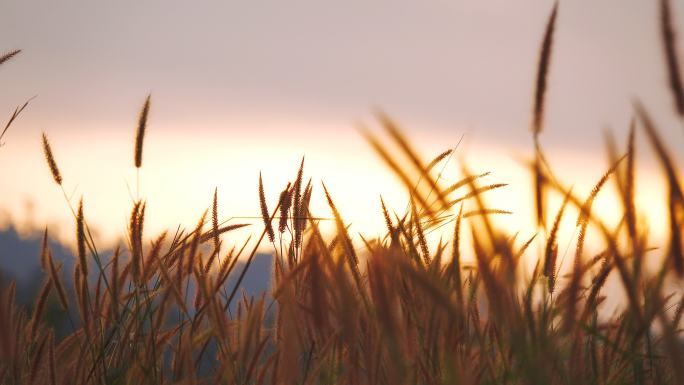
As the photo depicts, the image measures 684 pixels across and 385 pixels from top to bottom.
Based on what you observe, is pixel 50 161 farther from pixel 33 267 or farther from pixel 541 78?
pixel 33 267

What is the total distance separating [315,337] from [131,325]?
0.54 m

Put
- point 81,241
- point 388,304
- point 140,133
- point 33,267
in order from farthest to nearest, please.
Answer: point 33,267 < point 140,133 < point 81,241 < point 388,304

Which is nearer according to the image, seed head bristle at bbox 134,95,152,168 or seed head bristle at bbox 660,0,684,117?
seed head bristle at bbox 660,0,684,117

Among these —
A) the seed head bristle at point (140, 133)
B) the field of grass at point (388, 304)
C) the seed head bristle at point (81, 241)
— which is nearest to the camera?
the field of grass at point (388, 304)

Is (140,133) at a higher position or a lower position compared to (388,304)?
higher

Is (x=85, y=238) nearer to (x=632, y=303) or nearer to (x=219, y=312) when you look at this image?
(x=219, y=312)

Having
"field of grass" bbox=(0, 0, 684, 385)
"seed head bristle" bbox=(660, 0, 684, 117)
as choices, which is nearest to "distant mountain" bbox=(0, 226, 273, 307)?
"field of grass" bbox=(0, 0, 684, 385)

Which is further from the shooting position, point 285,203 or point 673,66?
point 285,203

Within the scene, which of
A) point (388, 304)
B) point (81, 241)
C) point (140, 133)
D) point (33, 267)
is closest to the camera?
point (388, 304)

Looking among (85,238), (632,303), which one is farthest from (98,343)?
(632,303)

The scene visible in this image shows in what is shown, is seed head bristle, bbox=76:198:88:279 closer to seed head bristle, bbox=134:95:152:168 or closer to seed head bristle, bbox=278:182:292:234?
seed head bristle, bbox=134:95:152:168

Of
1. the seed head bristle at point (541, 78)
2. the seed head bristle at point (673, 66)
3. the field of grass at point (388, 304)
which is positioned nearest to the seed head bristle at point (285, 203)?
the field of grass at point (388, 304)

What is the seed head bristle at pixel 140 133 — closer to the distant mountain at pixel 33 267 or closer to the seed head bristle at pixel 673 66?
the distant mountain at pixel 33 267

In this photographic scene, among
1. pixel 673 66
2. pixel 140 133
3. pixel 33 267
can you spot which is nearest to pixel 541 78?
pixel 673 66
